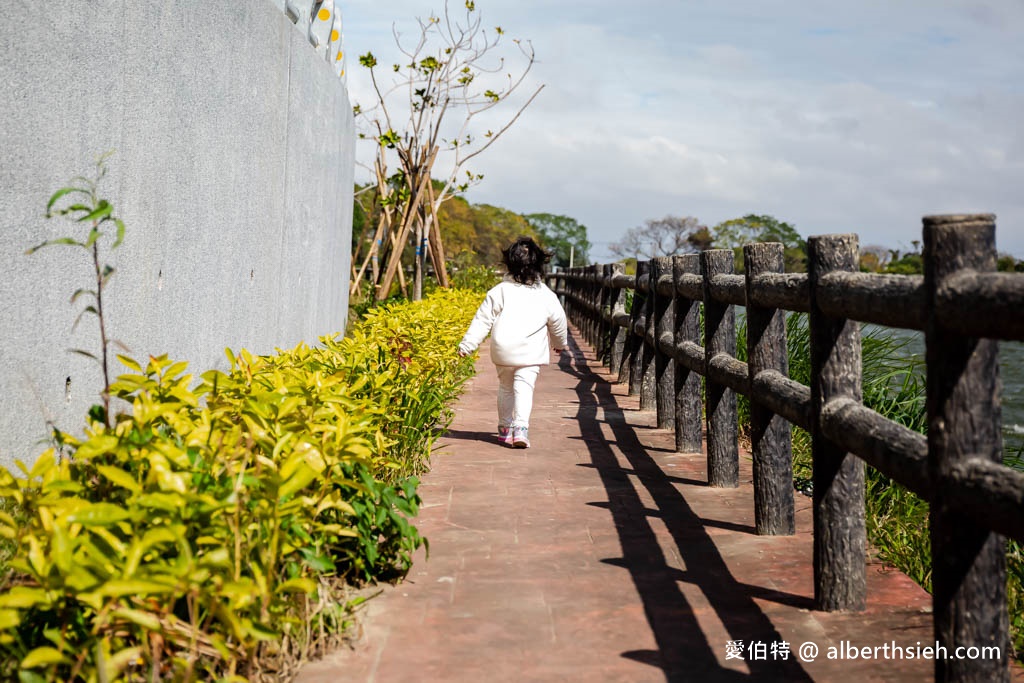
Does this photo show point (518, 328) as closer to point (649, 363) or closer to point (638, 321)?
point (649, 363)

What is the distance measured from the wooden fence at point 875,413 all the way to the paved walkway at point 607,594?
0.79ft

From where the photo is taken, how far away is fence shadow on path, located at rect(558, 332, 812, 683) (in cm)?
304

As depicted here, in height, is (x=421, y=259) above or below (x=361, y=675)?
above

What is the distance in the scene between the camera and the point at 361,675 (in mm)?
2900

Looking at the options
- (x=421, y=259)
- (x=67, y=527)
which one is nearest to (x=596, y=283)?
(x=421, y=259)

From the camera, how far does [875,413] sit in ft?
10.8

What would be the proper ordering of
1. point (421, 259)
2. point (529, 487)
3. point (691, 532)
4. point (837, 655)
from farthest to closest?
point (421, 259) → point (529, 487) → point (691, 532) → point (837, 655)

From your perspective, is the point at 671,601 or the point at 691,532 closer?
the point at 671,601

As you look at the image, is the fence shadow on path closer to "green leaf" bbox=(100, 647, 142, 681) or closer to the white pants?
the white pants

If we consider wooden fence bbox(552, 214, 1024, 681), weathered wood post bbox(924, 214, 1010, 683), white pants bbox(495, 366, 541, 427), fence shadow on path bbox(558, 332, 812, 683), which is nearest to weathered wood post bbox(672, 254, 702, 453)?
wooden fence bbox(552, 214, 1024, 681)

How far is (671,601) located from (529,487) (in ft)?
5.92

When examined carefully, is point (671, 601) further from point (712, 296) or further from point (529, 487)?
point (712, 296)

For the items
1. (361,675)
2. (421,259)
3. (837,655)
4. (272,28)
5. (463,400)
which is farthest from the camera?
(421,259)

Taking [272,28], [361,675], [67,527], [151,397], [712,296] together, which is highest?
[272,28]
